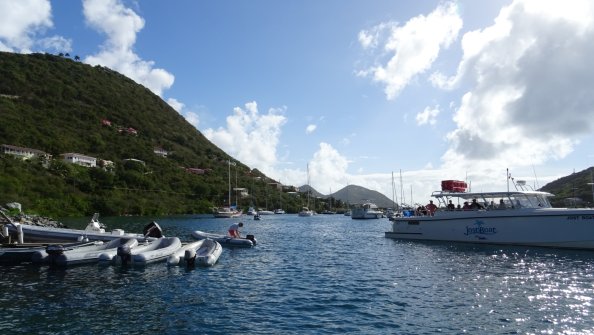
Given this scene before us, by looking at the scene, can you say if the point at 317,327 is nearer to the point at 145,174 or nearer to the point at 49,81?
the point at 145,174

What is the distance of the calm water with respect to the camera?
13805mm

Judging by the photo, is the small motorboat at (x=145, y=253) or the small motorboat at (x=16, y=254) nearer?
the small motorboat at (x=16, y=254)

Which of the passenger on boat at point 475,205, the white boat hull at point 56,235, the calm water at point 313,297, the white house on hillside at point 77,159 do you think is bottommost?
the calm water at point 313,297

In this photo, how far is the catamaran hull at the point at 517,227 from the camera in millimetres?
30969

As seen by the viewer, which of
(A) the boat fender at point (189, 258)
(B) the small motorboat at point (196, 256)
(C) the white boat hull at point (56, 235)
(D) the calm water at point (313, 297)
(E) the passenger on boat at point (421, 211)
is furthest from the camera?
(E) the passenger on boat at point (421, 211)

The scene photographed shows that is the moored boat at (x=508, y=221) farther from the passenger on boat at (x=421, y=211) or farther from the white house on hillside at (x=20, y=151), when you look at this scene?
the white house on hillside at (x=20, y=151)

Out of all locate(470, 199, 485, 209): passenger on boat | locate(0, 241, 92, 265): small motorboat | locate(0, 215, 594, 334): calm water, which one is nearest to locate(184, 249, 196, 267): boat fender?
locate(0, 215, 594, 334): calm water

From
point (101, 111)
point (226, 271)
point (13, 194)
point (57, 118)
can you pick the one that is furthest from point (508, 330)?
point (101, 111)

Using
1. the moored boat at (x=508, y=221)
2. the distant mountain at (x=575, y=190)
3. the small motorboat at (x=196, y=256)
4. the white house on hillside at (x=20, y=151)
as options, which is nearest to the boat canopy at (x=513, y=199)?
the moored boat at (x=508, y=221)

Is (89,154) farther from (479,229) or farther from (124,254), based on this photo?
(479,229)

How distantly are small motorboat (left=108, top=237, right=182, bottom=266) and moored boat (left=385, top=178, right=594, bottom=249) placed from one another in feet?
77.4

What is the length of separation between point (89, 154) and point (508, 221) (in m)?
125

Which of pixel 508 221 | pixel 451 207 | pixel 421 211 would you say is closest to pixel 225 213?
pixel 421 211

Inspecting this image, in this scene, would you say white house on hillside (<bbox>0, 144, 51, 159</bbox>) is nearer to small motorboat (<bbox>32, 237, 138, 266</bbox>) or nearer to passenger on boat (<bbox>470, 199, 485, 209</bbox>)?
small motorboat (<bbox>32, 237, 138, 266</bbox>)
